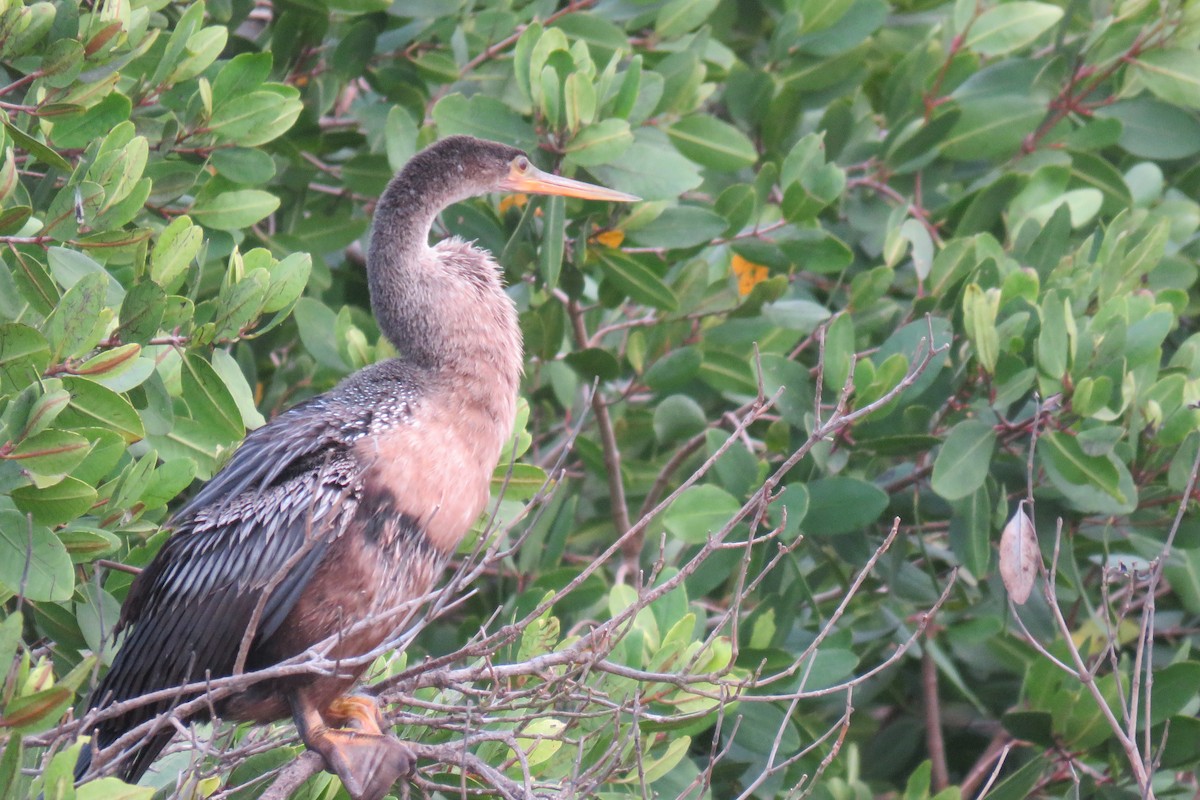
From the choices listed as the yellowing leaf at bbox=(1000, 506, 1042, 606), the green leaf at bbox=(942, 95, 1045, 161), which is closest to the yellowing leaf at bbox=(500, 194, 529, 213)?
the green leaf at bbox=(942, 95, 1045, 161)

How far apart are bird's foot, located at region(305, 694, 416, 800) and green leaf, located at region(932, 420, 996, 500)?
1491 mm

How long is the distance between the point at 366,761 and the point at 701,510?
1.17 m

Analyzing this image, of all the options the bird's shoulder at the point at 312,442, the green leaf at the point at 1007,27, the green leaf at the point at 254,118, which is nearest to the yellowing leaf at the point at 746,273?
the green leaf at the point at 1007,27

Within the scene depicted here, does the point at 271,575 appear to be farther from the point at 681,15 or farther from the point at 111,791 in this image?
the point at 681,15

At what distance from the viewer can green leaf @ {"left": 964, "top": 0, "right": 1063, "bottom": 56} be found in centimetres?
444

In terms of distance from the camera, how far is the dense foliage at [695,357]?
2.72m

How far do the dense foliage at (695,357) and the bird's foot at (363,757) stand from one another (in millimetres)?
72

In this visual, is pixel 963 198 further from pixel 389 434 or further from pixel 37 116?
pixel 37 116

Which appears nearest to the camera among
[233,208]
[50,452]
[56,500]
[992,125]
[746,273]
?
[50,452]

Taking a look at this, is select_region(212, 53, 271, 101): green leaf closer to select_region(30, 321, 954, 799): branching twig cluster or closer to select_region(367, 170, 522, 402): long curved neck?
select_region(367, 170, 522, 402): long curved neck

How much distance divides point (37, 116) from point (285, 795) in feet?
5.18

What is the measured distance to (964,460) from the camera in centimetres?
350

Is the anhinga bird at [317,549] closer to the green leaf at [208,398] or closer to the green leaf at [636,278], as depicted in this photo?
the green leaf at [208,398]

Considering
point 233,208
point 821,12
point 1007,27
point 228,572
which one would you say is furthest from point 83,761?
point 1007,27
